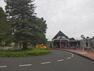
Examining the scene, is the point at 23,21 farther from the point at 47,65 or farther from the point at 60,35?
the point at 60,35

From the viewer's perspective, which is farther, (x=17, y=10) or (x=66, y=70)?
(x=17, y=10)

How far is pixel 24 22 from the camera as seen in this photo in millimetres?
36750

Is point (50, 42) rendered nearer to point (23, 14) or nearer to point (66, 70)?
point (23, 14)

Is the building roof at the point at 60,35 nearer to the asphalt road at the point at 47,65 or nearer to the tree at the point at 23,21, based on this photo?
the tree at the point at 23,21

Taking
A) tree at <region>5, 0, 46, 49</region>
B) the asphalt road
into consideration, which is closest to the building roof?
tree at <region>5, 0, 46, 49</region>

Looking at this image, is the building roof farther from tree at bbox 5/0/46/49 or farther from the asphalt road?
the asphalt road

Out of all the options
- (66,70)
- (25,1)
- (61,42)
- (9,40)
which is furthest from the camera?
(61,42)

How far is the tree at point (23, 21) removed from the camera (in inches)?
1419

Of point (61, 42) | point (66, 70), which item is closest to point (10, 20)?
point (66, 70)

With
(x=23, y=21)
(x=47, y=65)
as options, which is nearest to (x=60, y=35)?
(x=23, y=21)

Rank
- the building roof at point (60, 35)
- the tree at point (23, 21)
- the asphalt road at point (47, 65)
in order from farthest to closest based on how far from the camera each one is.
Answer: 1. the building roof at point (60, 35)
2. the tree at point (23, 21)
3. the asphalt road at point (47, 65)

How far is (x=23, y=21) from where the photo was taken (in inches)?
1453

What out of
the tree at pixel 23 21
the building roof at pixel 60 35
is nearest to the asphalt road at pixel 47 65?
the tree at pixel 23 21

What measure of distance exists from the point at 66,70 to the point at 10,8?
27651mm
